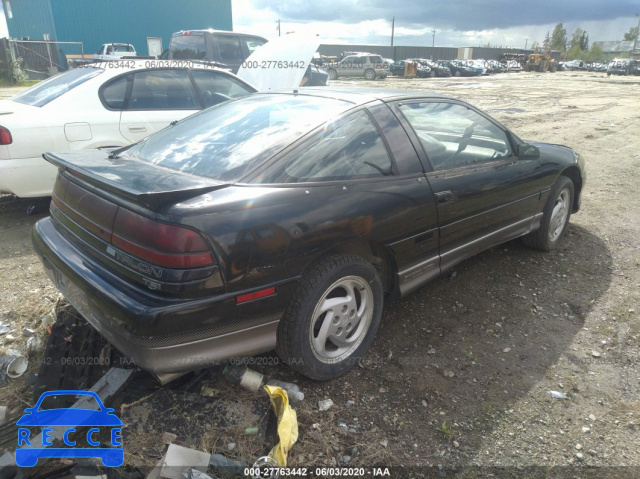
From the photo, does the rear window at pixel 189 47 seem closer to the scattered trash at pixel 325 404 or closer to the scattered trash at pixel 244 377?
the scattered trash at pixel 244 377

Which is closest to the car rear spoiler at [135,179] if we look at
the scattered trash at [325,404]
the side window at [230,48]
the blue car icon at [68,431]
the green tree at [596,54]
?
the blue car icon at [68,431]

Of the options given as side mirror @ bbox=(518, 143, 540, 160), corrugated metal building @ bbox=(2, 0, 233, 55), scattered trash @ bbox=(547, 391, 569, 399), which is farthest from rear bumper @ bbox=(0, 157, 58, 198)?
corrugated metal building @ bbox=(2, 0, 233, 55)

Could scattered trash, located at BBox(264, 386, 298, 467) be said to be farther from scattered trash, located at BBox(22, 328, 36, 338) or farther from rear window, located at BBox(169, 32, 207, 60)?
rear window, located at BBox(169, 32, 207, 60)

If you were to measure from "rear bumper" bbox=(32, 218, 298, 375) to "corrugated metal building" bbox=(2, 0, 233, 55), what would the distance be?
121 feet

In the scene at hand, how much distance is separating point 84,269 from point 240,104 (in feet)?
5.20

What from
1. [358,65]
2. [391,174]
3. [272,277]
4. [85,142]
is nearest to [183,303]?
[272,277]

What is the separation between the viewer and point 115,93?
502cm

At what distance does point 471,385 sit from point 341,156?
1.53 meters

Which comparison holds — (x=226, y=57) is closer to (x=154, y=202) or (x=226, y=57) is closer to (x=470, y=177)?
(x=470, y=177)

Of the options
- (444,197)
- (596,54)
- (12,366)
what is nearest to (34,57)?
(12,366)

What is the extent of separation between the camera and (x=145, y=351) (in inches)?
81.9

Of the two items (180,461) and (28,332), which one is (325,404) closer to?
(180,461)

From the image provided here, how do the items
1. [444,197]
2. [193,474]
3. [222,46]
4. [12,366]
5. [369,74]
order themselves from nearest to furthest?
[193,474], [12,366], [444,197], [222,46], [369,74]

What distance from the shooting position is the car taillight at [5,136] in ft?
14.2
